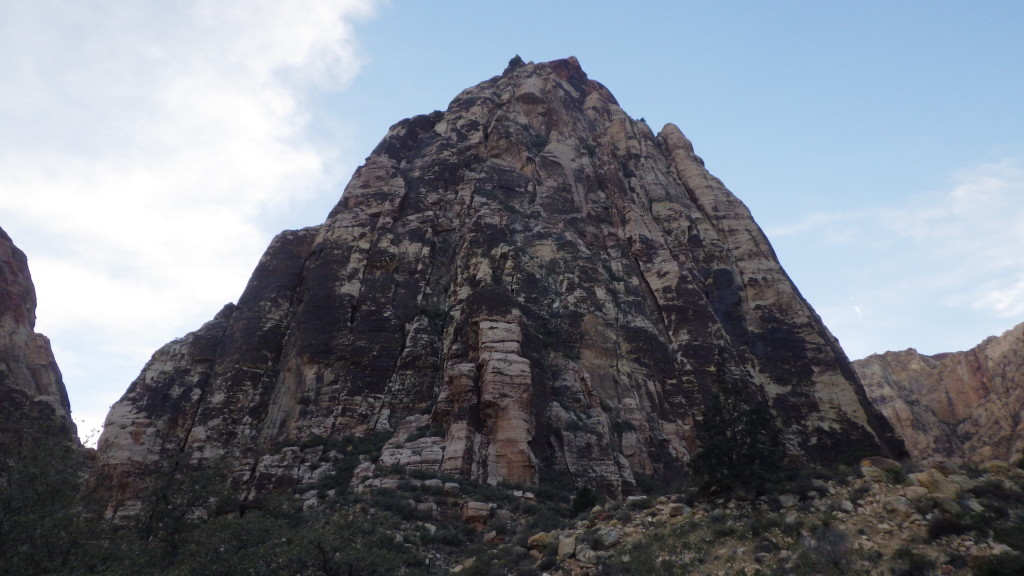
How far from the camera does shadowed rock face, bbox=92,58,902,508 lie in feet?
103

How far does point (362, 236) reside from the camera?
43812 millimetres

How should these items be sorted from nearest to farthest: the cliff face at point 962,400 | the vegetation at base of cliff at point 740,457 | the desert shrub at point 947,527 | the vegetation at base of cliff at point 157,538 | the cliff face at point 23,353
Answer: the desert shrub at point 947,527, the vegetation at base of cliff at point 157,538, the vegetation at base of cliff at point 740,457, the cliff face at point 23,353, the cliff face at point 962,400

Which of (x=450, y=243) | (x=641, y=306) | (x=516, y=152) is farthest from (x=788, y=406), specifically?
(x=516, y=152)

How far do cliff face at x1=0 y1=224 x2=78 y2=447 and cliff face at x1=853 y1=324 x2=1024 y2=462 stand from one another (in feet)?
249

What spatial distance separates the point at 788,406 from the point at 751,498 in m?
22.7

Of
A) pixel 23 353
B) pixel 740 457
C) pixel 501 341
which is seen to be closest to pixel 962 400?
pixel 501 341

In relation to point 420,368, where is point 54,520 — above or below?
below

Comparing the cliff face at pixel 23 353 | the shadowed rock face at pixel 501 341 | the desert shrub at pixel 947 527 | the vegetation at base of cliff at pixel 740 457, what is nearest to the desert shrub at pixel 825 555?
the desert shrub at pixel 947 527

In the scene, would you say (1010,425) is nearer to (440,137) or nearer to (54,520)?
(440,137)

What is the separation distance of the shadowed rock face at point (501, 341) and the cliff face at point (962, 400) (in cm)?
2886

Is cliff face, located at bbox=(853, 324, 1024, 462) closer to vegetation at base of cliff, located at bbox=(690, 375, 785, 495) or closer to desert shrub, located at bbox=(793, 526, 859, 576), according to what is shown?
vegetation at base of cliff, located at bbox=(690, 375, 785, 495)

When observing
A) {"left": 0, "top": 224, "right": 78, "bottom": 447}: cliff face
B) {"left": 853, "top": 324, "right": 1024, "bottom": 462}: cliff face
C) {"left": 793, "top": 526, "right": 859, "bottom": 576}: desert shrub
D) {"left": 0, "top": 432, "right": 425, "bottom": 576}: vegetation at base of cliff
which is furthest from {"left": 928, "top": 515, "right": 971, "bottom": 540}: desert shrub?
{"left": 853, "top": 324, "right": 1024, "bottom": 462}: cliff face

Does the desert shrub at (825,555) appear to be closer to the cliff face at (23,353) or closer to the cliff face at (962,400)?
the cliff face at (23,353)

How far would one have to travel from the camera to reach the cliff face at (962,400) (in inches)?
2259
